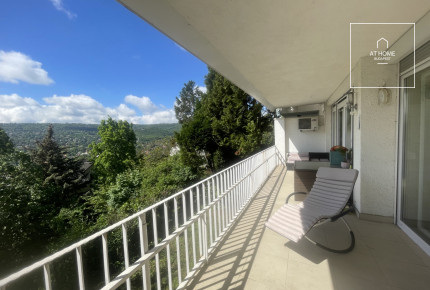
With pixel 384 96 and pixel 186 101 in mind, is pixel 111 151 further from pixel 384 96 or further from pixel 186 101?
pixel 384 96

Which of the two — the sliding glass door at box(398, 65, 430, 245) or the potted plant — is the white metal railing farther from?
the sliding glass door at box(398, 65, 430, 245)

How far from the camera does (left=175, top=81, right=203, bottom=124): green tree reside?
3209 centimetres

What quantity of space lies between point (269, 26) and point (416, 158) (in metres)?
2.54

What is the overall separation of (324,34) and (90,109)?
163342mm

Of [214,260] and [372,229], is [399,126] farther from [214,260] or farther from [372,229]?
[214,260]

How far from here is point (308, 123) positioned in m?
7.54

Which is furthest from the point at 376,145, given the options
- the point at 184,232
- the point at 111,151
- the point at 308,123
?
the point at 111,151

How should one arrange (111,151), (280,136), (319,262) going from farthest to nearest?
(111,151), (280,136), (319,262)

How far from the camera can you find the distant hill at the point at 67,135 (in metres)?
22.4

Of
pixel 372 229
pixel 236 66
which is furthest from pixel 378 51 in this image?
pixel 372 229

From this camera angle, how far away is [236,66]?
3.16m

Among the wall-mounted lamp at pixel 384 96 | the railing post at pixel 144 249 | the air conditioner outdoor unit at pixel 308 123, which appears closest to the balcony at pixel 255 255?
the railing post at pixel 144 249

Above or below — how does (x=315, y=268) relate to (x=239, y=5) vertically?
below

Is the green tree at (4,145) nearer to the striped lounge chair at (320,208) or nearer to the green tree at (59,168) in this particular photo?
the green tree at (59,168)
